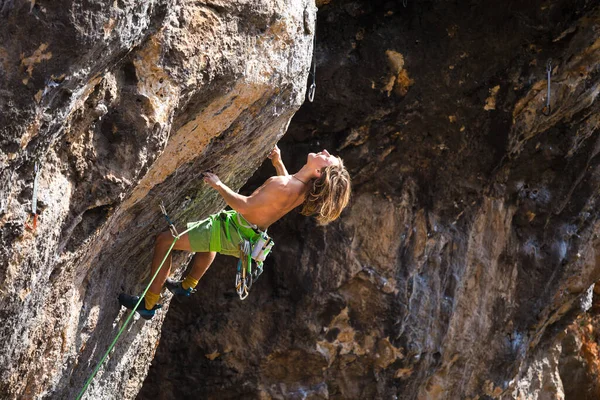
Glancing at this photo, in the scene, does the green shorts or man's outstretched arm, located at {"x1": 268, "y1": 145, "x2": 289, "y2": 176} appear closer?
the green shorts

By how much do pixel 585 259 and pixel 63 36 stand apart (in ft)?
19.9

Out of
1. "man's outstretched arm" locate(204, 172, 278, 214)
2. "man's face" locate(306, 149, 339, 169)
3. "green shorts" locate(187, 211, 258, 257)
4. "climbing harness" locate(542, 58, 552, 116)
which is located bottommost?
"green shorts" locate(187, 211, 258, 257)

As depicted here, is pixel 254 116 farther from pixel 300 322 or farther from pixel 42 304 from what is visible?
pixel 300 322

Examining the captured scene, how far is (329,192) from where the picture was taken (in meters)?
4.36

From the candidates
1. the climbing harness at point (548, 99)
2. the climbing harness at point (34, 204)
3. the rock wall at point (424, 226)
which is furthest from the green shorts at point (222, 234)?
the climbing harness at point (548, 99)

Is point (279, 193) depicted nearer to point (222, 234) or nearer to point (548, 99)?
point (222, 234)

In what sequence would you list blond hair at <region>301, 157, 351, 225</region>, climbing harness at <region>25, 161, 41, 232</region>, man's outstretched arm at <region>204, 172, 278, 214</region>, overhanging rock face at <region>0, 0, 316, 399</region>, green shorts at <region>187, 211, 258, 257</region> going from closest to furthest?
overhanging rock face at <region>0, 0, 316, 399</region> < climbing harness at <region>25, 161, 41, 232</region> < man's outstretched arm at <region>204, 172, 278, 214</region> < blond hair at <region>301, 157, 351, 225</region> < green shorts at <region>187, 211, 258, 257</region>

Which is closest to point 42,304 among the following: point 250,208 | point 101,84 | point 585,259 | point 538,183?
point 101,84

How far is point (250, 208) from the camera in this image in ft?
14.5

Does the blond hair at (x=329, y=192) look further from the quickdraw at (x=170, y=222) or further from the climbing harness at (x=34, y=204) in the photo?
the climbing harness at (x=34, y=204)

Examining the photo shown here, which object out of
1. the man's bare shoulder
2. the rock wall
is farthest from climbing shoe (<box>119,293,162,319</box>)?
the rock wall

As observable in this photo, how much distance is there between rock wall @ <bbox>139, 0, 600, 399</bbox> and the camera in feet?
20.8

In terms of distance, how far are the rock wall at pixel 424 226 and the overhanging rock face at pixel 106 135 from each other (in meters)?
2.14

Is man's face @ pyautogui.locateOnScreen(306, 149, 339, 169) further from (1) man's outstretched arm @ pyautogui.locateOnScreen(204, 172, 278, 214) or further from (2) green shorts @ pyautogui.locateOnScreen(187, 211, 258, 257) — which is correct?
(2) green shorts @ pyautogui.locateOnScreen(187, 211, 258, 257)
